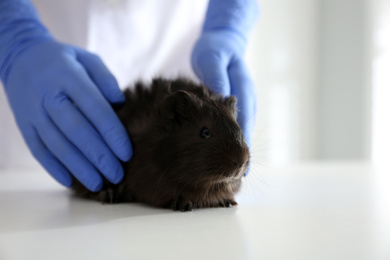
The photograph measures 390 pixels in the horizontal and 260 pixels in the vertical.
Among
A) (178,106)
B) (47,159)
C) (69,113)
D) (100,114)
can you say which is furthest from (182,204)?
(47,159)

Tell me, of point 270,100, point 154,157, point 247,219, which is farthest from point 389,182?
point 270,100

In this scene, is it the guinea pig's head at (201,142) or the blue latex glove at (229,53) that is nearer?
the guinea pig's head at (201,142)

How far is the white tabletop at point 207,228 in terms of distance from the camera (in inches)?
47.1

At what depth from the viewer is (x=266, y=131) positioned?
21.9ft

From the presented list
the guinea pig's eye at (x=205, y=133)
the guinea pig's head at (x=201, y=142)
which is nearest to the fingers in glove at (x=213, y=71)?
the guinea pig's head at (x=201, y=142)

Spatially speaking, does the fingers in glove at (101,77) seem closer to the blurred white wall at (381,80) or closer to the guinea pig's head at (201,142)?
the guinea pig's head at (201,142)

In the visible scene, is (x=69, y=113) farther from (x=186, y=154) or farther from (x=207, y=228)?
(x=207, y=228)

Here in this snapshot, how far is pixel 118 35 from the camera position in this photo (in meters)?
3.22

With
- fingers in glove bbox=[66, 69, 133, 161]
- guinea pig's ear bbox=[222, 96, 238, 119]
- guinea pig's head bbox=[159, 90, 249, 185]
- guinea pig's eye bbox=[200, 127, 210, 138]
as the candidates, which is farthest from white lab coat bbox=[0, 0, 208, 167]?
guinea pig's eye bbox=[200, 127, 210, 138]

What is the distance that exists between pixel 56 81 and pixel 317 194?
1.66 metres

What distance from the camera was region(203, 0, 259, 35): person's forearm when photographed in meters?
3.08

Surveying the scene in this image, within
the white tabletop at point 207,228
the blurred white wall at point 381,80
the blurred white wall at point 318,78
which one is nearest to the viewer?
the white tabletop at point 207,228

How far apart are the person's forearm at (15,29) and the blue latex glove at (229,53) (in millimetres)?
1085

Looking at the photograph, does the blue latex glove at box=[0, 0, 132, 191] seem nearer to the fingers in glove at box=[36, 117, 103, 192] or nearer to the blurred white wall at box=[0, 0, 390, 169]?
the fingers in glove at box=[36, 117, 103, 192]
